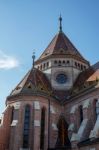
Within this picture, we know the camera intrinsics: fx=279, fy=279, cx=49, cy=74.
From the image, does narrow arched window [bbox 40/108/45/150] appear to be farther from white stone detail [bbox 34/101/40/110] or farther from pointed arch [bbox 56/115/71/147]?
pointed arch [bbox 56/115/71/147]

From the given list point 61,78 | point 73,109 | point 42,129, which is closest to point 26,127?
point 42,129

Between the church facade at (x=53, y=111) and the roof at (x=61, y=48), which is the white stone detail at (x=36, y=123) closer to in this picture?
the church facade at (x=53, y=111)

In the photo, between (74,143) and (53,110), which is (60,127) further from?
(74,143)

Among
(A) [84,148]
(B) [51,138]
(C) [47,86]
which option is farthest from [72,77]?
(A) [84,148]

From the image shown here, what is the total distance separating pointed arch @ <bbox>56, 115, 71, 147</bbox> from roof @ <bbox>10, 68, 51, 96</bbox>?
4137 mm

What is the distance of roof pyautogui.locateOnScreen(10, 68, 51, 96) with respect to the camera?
1358 inches

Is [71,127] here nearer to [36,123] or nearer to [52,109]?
[52,109]

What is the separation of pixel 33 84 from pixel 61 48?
9452mm

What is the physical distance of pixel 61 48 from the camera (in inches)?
1674

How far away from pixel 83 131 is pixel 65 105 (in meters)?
6.84

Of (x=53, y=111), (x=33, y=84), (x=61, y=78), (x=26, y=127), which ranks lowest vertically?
(x=26, y=127)

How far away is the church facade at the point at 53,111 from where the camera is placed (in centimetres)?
3102

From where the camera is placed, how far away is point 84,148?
27.3 metres

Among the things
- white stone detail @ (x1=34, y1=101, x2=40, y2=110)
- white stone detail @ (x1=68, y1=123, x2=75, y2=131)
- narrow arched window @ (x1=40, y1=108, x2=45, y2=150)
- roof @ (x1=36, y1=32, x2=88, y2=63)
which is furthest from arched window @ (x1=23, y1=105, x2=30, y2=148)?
roof @ (x1=36, y1=32, x2=88, y2=63)
